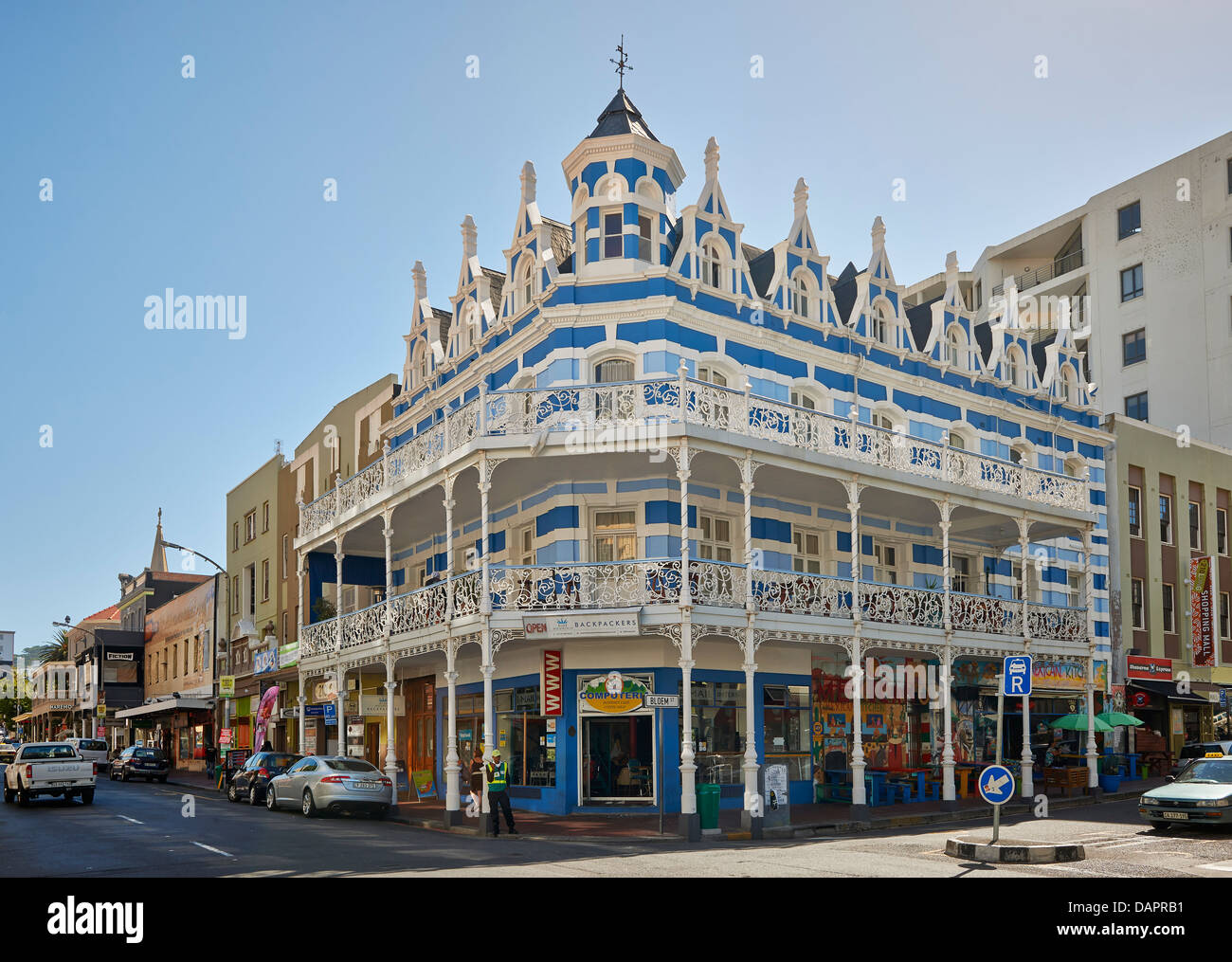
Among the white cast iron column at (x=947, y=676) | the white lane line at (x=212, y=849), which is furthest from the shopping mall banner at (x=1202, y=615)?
the white lane line at (x=212, y=849)

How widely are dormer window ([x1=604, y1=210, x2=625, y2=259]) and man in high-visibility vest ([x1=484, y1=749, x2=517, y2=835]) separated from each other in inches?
398

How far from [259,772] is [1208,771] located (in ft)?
66.6

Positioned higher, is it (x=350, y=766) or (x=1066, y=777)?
(x=350, y=766)

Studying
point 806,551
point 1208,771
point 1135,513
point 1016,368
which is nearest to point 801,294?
point 806,551

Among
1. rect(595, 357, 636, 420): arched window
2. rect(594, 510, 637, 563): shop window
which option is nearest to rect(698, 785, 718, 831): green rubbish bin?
rect(594, 510, 637, 563): shop window

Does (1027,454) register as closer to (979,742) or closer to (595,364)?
(979,742)

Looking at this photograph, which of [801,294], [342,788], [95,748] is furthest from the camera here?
[95,748]

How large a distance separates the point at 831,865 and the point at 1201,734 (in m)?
27.2

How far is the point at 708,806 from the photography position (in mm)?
18469

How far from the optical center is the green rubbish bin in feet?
60.4

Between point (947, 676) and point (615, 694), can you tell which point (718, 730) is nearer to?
point (615, 694)

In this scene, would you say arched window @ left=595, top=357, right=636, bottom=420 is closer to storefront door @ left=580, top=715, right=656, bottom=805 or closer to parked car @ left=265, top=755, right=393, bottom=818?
storefront door @ left=580, top=715, right=656, bottom=805

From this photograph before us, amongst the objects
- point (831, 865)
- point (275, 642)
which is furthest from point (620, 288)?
point (275, 642)

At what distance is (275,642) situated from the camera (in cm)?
4022
